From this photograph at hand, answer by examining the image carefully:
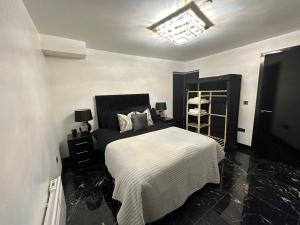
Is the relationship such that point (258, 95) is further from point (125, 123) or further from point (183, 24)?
point (125, 123)

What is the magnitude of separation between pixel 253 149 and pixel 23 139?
3789mm

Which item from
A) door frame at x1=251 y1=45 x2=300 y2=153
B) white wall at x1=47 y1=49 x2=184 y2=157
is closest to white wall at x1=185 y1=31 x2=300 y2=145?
door frame at x1=251 y1=45 x2=300 y2=153

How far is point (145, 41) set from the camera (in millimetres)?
2605

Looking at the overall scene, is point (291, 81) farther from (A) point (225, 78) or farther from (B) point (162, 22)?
(B) point (162, 22)

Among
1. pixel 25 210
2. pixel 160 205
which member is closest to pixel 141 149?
pixel 160 205

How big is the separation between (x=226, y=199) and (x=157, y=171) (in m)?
1.12

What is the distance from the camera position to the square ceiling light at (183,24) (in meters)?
1.49

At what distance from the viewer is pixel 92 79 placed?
302cm

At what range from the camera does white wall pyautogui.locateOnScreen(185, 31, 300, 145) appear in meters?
2.59

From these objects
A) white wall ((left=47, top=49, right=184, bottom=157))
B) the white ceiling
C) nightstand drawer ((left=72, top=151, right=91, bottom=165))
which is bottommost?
nightstand drawer ((left=72, top=151, right=91, bottom=165))

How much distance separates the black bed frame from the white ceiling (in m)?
1.14

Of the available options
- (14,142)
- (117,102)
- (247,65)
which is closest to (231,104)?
(247,65)

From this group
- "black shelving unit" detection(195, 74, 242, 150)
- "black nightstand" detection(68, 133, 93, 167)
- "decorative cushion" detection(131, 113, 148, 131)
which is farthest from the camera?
"black shelving unit" detection(195, 74, 242, 150)

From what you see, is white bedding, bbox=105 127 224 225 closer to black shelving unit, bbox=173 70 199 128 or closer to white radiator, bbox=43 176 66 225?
white radiator, bbox=43 176 66 225
